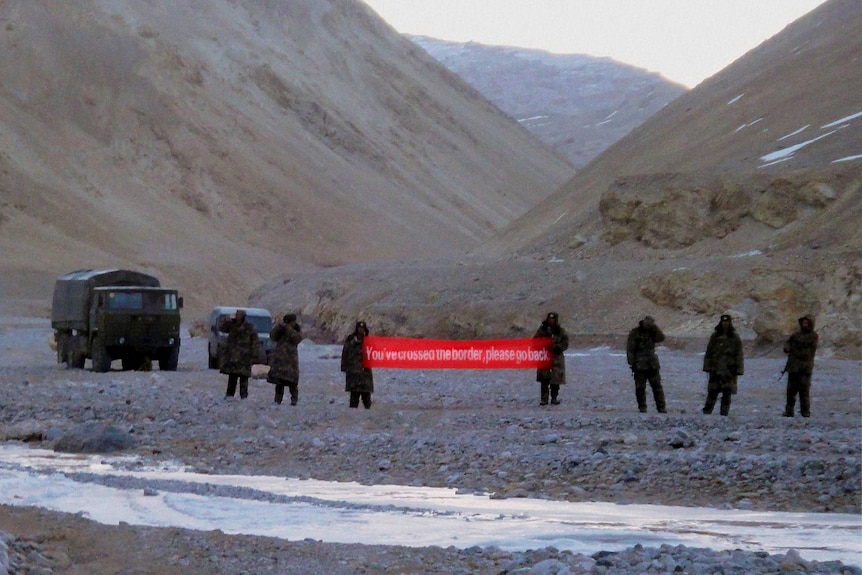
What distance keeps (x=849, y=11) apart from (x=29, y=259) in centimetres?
4418

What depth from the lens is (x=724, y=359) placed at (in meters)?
16.4

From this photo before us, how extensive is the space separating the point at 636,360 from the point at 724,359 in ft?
3.77

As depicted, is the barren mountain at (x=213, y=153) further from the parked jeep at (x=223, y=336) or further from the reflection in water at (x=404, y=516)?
the reflection in water at (x=404, y=516)

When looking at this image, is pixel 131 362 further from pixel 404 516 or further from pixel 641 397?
pixel 404 516

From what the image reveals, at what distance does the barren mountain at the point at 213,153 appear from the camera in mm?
70875

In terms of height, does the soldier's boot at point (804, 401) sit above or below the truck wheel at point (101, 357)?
below

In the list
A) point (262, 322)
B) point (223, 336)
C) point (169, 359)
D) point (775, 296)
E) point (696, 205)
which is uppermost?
point (696, 205)

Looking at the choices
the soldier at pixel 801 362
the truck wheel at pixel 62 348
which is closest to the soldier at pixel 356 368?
the soldier at pixel 801 362

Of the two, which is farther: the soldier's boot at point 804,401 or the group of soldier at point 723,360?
the soldier's boot at point 804,401

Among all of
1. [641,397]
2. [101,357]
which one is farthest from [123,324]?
[641,397]

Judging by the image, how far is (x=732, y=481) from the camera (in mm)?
11586

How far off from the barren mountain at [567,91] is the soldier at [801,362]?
13380cm

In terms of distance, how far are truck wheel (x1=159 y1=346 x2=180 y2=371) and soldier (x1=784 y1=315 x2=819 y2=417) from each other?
48.6 ft

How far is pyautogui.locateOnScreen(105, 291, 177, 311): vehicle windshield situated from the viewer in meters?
26.7
